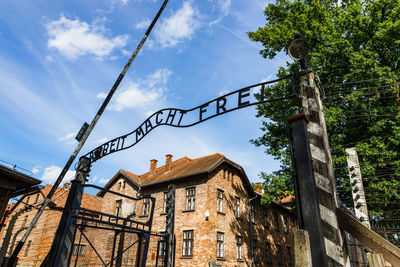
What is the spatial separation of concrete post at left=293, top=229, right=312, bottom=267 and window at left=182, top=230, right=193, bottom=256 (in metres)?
15.6

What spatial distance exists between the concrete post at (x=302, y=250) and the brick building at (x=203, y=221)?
12.4 metres

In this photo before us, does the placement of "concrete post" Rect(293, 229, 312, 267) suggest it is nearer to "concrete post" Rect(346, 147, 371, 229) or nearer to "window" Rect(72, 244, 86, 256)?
"concrete post" Rect(346, 147, 371, 229)

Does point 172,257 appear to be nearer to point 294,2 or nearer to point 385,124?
point 385,124

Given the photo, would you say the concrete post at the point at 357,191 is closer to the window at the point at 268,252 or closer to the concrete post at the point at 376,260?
the concrete post at the point at 376,260

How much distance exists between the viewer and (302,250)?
184cm

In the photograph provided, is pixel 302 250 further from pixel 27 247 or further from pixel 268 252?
pixel 27 247

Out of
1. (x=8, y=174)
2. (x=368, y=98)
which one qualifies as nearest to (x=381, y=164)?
(x=368, y=98)

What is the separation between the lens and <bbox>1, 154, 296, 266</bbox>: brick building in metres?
15.8

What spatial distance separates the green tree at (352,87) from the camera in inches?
445

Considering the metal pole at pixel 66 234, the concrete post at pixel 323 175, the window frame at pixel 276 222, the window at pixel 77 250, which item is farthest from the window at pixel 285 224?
the concrete post at pixel 323 175

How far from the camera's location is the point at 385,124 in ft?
38.8

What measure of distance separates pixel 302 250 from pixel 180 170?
765 inches

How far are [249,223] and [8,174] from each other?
16.7 metres

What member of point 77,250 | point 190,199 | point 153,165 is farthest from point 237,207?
point 77,250
